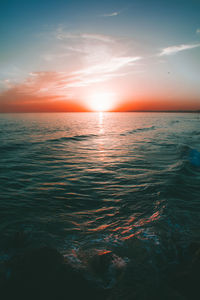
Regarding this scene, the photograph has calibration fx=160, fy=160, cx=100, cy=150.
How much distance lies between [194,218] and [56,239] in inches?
190

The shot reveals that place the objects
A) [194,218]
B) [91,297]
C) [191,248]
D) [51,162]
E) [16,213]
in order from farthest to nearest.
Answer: [51,162]
[16,213]
[194,218]
[191,248]
[91,297]

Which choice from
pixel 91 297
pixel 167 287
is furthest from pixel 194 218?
pixel 91 297

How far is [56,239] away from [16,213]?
243 cm

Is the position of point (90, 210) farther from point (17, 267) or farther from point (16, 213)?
point (17, 267)

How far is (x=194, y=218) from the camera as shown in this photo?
578cm

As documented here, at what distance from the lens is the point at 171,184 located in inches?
348

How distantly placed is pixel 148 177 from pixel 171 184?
1461mm

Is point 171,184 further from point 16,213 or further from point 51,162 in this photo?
point 51,162

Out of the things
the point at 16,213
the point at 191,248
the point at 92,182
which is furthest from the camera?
the point at 92,182

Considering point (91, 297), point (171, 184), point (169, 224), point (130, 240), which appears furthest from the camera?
point (171, 184)

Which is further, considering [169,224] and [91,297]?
[169,224]

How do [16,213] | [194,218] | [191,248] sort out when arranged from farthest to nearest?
[16,213]
[194,218]
[191,248]

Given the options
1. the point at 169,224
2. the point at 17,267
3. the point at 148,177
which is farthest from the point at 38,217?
the point at 148,177

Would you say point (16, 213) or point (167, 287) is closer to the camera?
point (167, 287)
